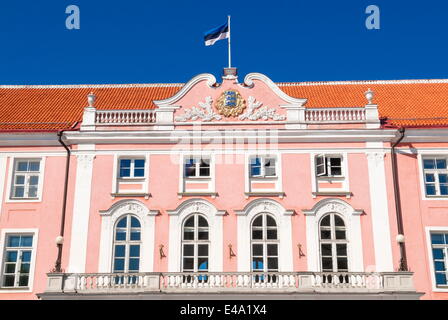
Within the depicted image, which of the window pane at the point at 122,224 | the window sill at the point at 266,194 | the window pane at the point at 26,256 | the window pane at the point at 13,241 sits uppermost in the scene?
the window sill at the point at 266,194

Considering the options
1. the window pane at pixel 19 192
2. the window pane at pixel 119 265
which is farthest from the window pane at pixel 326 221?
the window pane at pixel 19 192

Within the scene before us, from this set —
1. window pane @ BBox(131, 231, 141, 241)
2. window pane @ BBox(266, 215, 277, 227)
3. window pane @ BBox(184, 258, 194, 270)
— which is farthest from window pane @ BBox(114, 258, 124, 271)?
window pane @ BBox(266, 215, 277, 227)

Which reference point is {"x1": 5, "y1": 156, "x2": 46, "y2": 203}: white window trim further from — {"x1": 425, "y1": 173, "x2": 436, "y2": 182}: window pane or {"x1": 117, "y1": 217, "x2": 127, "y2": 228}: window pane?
{"x1": 425, "y1": 173, "x2": 436, "y2": 182}: window pane

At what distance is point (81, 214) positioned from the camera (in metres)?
22.3

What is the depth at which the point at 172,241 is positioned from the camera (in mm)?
21828

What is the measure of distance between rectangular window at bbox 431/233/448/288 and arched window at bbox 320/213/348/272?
121 inches

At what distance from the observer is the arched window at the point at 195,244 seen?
21594 millimetres

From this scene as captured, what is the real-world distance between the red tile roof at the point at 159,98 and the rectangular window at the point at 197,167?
4.98 m

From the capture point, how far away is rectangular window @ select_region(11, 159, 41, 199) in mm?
23031

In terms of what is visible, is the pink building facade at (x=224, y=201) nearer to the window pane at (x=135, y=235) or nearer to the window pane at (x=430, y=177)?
the window pane at (x=135, y=235)

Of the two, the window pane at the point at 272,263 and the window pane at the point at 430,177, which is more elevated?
the window pane at the point at 430,177

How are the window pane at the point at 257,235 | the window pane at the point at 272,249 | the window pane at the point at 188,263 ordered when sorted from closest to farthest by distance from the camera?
the window pane at the point at 188,263 < the window pane at the point at 272,249 < the window pane at the point at 257,235
